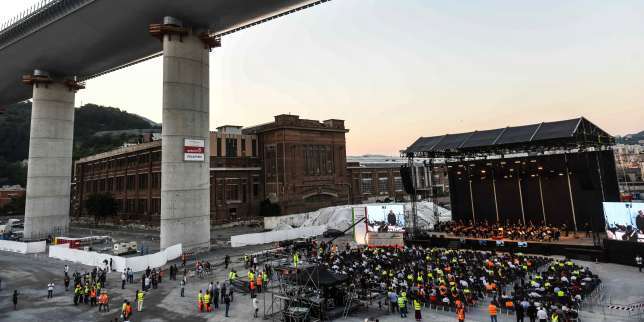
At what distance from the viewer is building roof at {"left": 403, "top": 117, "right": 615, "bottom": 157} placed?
2803 cm

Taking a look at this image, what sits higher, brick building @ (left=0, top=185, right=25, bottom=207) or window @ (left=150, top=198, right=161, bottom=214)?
brick building @ (left=0, top=185, right=25, bottom=207)

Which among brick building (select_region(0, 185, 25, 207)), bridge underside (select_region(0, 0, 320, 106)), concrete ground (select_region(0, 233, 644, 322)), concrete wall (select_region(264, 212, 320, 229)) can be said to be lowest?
concrete ground (select_region(0, 233, 644, 322))

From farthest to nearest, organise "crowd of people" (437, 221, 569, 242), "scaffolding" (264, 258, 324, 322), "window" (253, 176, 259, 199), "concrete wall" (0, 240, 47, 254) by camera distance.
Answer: "window" (253, 176, 259, 199) → "concrete wall" (0, 240, 47, 254) → "crowd of people" (437, 221, 569, 242) → "scaffolding" (264, 258, 324, 322)

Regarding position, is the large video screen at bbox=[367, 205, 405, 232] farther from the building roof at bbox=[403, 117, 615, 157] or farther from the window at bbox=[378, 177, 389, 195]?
the window at bbox=[378, 177, 389, 195]

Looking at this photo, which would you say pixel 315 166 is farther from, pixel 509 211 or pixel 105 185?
pixel 105 185

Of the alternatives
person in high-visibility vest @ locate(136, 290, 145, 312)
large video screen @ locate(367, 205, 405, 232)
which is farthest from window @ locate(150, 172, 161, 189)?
person in high-visibility vest @ locate(136, 290, 145, 312)

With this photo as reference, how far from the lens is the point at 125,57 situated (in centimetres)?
4638

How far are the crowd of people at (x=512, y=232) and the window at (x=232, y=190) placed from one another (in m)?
32.9

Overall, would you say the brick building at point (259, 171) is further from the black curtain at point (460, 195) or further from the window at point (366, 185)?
the black curtain at point (460, 195)

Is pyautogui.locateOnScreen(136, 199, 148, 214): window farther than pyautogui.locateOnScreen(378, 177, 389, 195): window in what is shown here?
No

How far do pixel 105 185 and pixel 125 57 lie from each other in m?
37.0

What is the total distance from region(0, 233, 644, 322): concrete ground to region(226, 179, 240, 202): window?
2873 centimetres

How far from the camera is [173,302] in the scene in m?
19.8

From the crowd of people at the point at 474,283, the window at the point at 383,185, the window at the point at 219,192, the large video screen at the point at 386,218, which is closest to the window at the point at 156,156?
the window at the point at 219,192
